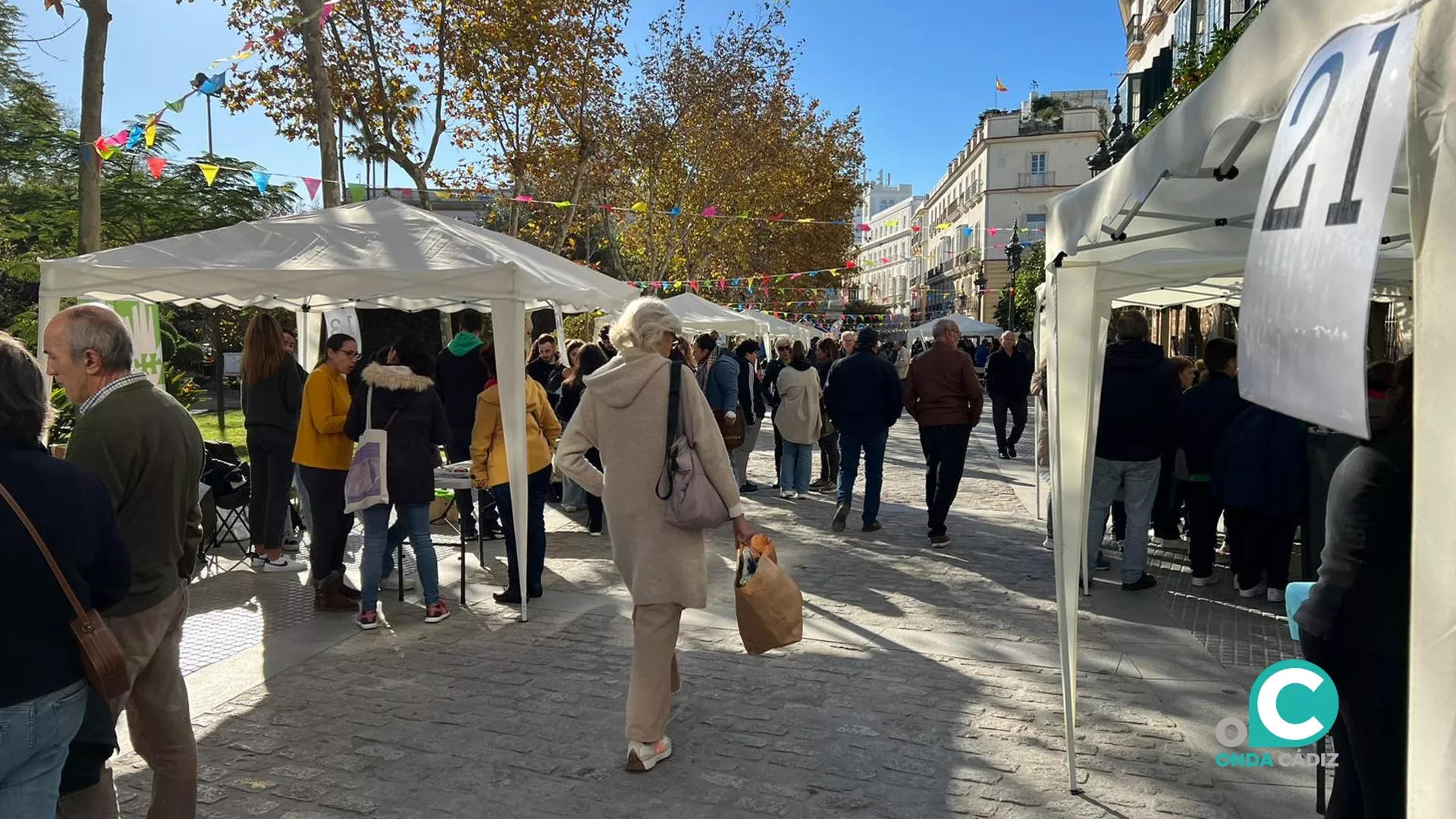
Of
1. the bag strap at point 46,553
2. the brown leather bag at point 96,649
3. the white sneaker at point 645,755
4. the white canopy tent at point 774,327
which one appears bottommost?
the white sneaker at point 645,755

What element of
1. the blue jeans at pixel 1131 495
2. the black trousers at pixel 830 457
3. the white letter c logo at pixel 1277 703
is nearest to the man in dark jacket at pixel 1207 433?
the blue jeans at pixel 1131 495

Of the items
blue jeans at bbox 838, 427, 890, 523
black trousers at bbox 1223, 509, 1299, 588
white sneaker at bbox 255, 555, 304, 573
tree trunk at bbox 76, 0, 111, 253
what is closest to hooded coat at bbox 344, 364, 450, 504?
white sneaker at bbox 255, 555, 304, 573

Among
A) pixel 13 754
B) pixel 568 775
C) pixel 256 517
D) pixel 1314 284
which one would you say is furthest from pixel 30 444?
pixel 256 517

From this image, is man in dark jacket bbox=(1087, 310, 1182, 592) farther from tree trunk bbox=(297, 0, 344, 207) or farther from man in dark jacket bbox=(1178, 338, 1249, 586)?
tree trunk bbox=(297, 0, 344, 207)

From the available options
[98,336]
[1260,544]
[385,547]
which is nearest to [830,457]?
[1260,544]

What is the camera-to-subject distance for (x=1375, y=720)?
2340 mm

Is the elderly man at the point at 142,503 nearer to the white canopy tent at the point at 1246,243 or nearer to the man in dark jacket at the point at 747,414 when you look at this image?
the white canopy tent at the point at 1246,243

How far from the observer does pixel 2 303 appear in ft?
73.1

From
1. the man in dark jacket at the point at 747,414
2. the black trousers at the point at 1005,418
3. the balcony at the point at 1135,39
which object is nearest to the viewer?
the man in dark jacket at the point at 747,414

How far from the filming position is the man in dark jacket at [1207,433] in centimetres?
706

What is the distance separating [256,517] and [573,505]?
11.4 ft

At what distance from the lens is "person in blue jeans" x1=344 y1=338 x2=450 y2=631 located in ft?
18.9

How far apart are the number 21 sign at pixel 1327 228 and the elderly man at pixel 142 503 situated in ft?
9.40

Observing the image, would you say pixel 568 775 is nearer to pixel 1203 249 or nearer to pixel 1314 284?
pixel 1314 284
